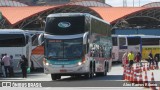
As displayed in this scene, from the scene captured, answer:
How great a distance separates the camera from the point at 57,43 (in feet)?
88.4

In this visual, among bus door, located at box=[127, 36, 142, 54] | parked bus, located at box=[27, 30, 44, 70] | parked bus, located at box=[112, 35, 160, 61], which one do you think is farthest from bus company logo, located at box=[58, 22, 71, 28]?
bus door, located at box=[127, 36, 142, 54]

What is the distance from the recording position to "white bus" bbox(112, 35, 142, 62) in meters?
56.3

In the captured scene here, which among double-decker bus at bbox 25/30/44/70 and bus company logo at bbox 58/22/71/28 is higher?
bus company logo at bbox 58/22/71/28

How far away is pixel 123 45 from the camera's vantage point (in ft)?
190

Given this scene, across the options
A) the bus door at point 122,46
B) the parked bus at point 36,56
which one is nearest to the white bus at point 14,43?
the parked bus at point 36,56

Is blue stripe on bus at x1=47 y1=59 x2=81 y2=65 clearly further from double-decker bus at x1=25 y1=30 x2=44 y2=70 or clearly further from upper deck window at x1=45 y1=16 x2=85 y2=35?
double-decker bus at x1=25 y1=30 x2=44 y2=70

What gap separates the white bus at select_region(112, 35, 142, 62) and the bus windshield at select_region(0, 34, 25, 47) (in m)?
21.6

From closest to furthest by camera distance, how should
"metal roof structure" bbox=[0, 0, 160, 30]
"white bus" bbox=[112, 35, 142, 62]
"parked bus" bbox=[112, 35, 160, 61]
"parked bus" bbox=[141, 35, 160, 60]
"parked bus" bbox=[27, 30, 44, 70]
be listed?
"parked bus" bbox=[27, 30, 44, 70]
"white bus" bbox=[112, 35, 142, 62]
"parked bus" bbox=[112, 35, 160, 61]
"parked bus" bbox=[141, 35, 160, 60]
"metal roof structure" bbox=[0, 0, 160, 30]

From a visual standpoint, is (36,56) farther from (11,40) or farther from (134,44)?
(134,44)

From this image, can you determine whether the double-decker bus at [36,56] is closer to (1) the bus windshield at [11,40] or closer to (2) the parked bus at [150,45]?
(1) the bus windshield at [11,40]

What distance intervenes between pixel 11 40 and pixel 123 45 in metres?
24.6

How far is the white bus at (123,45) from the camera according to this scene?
56312 mm

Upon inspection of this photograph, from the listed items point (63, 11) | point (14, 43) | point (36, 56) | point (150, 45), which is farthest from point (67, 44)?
point (63, 11)

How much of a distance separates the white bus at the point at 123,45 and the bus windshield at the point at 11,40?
21.6 metres
